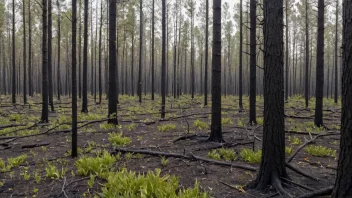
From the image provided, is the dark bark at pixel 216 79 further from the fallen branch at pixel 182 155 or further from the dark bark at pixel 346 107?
the dark bark at pixel 346 107

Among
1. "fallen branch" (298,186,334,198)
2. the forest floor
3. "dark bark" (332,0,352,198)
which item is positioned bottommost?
the forest floor

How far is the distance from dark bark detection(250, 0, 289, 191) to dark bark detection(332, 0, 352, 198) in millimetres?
1765

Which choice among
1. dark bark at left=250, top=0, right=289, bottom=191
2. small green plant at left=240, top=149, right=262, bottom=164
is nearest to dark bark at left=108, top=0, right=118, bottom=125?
small green plant at left=240, top=149, right=262, bottom=164

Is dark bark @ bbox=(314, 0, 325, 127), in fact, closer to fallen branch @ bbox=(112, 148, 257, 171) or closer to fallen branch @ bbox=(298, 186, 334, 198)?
fallen branch @ bbox=(112, 148, 257, 171)

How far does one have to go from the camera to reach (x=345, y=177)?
212 cm

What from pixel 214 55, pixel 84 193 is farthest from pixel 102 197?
pixel 214 55

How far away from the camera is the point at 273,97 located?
390 centimetres

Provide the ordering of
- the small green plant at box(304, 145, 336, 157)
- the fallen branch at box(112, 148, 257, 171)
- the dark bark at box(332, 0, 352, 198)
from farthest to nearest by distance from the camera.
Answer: the small green plant at box(304, 145, 336, 157) → the fallen branch at box(112, 148, 257, 171) → the dark bark at box(332, 0, 352, 198)

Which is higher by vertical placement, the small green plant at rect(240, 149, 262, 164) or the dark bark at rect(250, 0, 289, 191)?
the dark bark at rect(250, 0, 289, 191)

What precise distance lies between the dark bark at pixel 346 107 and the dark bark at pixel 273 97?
176 cm

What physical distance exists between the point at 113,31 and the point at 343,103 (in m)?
8.61

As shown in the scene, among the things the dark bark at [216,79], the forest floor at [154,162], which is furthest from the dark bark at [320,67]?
the dark bark at [216,79]

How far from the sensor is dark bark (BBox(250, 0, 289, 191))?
3861 mm

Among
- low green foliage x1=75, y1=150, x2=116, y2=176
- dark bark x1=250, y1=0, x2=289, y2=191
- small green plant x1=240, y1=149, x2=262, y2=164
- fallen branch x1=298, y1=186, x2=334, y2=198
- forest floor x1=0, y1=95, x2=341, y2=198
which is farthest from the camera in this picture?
small green plant x1=240, y1=149, x2=262, y2=164
